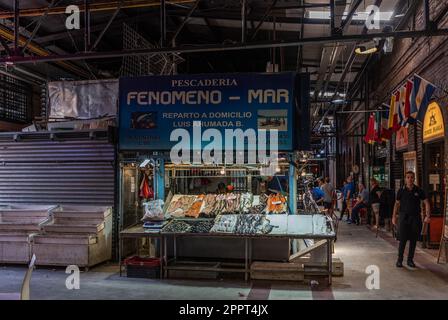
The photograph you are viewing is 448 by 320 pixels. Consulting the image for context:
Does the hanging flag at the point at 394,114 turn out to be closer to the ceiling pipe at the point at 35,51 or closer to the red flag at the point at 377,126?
the red flag at the point at 377,126

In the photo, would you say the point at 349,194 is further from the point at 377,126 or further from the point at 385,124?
the point at 385,124

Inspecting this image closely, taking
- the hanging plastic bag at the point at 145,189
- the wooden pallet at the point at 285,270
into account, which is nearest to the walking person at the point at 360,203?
the wooden pallet at the point at 285,270

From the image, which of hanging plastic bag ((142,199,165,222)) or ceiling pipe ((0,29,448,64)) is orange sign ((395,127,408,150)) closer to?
ceiling pipe ((0,29,448,64))

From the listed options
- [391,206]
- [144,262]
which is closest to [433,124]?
[391,206]

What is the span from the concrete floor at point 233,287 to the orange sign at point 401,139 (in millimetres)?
4672

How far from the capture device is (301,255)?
874 cm

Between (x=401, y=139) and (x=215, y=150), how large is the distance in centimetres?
757

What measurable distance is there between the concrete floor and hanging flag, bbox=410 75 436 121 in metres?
3.41

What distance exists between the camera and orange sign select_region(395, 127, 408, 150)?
13.4 metres

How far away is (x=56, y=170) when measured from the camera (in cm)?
1056

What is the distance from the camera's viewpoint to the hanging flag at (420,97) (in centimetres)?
982

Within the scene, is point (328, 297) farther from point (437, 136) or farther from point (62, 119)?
point (62, 119)
